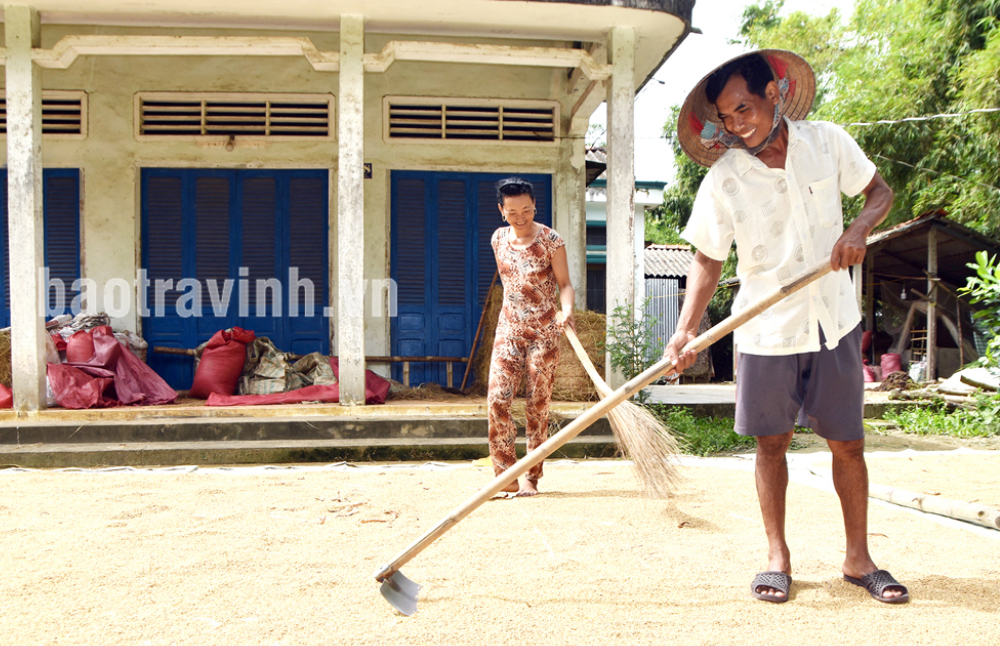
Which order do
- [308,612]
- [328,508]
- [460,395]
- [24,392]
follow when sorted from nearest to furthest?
1. [308,612]
2. [328,508]
3. [24,392]
4. [460,395]

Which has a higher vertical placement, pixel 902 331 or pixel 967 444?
pixel 902 331

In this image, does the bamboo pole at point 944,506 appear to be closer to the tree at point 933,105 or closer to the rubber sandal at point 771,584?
the rubber sandal at point 771,584

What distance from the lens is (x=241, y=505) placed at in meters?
3.85

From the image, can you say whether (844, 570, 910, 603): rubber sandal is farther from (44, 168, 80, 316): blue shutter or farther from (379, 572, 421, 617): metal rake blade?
(44, 168, 80, 316): blue shutter

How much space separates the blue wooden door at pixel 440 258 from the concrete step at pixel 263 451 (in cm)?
230

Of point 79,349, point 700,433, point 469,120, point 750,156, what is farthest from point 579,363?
point 79,349

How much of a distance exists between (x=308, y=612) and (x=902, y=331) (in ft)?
42.1

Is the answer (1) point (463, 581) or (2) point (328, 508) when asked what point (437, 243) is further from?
(1) point (463, 581)

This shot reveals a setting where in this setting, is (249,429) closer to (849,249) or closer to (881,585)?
(881,585)

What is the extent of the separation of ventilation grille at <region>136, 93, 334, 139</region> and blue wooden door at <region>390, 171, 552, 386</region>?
40.9 inches

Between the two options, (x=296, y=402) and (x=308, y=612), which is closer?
(x=308, y=612)

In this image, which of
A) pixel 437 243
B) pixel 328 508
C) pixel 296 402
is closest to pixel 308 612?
pixel 328 508

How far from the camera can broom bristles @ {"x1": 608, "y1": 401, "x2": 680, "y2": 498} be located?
3.58 metres

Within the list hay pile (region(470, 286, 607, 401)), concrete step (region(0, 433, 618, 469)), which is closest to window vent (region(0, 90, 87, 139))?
concrete step (region(0, 433, 618, 469))
